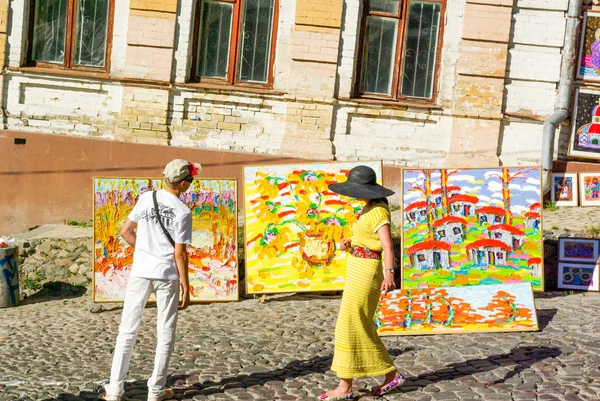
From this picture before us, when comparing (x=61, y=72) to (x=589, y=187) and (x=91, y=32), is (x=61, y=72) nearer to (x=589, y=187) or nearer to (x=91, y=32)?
(x=91, y=32)

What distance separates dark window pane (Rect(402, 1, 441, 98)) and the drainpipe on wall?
1939 mm

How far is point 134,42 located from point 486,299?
754 cm

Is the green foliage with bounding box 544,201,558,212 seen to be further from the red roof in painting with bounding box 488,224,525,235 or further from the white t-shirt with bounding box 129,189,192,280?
the white t-shirt with bounding box 129,189,192,280

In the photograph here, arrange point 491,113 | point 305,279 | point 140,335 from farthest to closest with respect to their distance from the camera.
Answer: point 491,113 → point 305,279 → point 140,335

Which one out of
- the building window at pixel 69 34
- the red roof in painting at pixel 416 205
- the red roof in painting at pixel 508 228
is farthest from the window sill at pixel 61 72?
the red roof in painting at pixel 508 228

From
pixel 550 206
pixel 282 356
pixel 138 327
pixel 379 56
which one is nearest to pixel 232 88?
pixel 379 56

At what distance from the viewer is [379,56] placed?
14.2 meters

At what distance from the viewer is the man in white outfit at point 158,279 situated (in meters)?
6.38

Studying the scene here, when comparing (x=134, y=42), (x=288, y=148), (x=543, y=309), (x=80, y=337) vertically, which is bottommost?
(x=80, y=337)

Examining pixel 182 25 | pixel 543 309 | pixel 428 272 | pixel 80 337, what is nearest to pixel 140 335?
pixel 80 337

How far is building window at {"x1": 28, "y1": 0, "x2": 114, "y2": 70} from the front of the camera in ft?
46.7

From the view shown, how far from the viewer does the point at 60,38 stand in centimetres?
1438

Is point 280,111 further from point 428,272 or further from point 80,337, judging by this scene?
point 80,337

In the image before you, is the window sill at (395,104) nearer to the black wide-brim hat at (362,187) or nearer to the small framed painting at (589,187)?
the small framed painting at (589,187)
